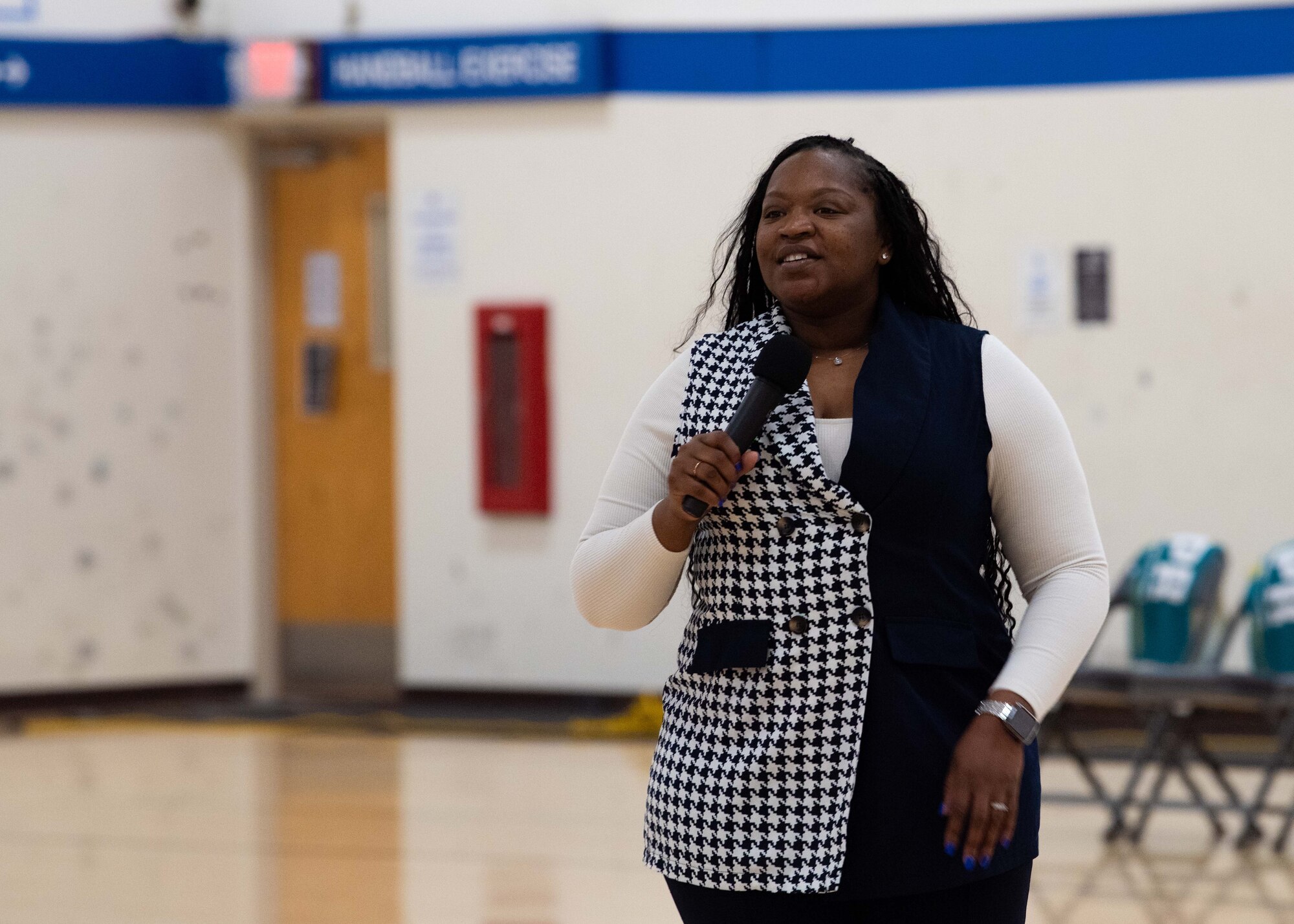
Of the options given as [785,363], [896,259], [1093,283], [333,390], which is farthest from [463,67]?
[785,363]

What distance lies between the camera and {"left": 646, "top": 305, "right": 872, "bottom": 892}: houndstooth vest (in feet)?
5.08

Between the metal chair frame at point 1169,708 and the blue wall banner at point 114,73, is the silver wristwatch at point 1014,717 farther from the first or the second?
the blue wall banner at point 114,73

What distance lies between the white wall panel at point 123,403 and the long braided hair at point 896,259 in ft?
18.8

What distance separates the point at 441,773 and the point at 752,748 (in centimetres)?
441

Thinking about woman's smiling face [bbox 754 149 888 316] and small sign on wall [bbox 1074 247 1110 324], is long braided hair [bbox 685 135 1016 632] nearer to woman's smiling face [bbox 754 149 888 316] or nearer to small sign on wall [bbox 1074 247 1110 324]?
woman's smiling face [bbox 754 149 888 316]

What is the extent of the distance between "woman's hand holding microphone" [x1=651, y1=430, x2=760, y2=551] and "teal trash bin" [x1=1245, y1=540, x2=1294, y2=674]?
3.59 metres

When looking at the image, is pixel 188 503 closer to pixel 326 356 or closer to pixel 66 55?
pixel 326 356

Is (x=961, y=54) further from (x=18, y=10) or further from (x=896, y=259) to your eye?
A: (x=896, y=259)

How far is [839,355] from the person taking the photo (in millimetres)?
1671

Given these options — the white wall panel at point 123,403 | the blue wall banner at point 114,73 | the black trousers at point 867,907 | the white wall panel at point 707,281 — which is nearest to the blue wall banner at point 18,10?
the blue wall banner at point 114,73

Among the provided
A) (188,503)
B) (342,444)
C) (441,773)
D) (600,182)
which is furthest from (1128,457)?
(188,503)

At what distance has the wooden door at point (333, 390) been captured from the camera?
7426mm

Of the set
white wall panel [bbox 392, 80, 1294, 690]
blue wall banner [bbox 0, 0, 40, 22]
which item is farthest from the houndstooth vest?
blue wall banner [bbox 0, 0, 40, 22]

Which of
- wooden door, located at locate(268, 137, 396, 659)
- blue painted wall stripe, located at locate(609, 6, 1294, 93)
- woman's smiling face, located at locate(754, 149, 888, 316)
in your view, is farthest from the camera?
wooden door, located at locate(268, 137, 396, 659)
